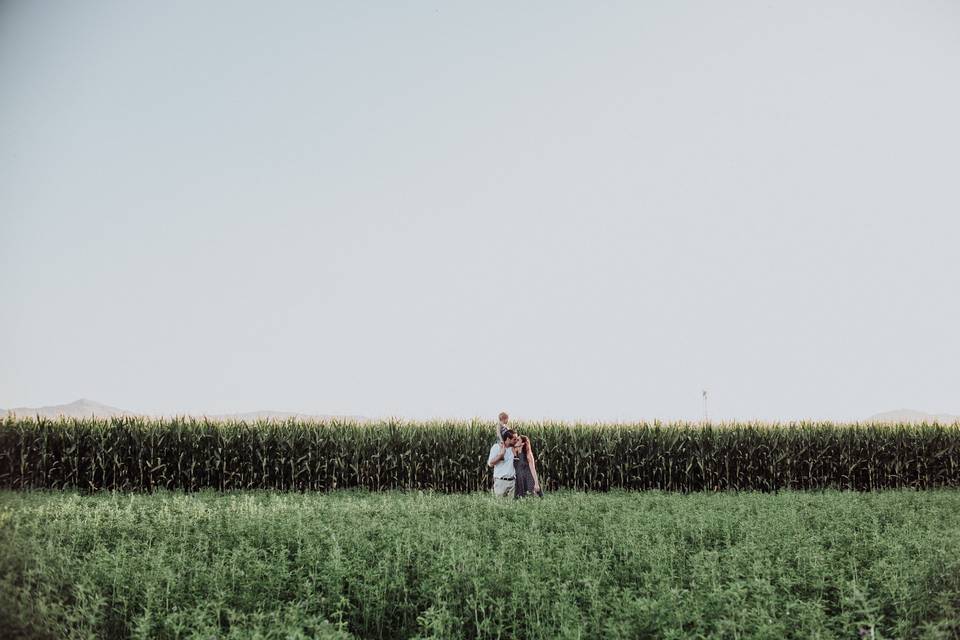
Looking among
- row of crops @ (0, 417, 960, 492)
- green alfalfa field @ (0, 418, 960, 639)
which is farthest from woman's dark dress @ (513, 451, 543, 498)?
row of crops @ (0, 417, 960, 492)

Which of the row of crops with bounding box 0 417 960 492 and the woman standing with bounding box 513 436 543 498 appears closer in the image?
the woman standing with bounding box 513 436 543 498

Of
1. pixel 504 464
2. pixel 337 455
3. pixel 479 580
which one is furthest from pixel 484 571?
pixel 337 455

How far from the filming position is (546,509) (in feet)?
36.2

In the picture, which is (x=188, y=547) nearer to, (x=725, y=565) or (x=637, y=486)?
(x=725, y=565)

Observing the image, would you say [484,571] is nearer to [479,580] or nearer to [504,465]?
[479,580]

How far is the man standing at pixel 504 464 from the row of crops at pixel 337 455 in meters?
9.48

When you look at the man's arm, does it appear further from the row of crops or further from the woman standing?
the row of crops

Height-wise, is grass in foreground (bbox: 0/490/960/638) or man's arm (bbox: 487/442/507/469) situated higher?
man's arm (bbox: 487/442/507/469)

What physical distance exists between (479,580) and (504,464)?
736cm

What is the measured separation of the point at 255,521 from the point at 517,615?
15.2ft

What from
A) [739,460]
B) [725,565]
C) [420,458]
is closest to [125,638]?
[725,565]

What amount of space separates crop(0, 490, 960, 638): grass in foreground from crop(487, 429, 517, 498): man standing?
11.1 ft

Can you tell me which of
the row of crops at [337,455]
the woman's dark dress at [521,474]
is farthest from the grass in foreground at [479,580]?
the row of crops at [337,455]

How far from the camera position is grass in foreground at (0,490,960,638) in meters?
5.93
